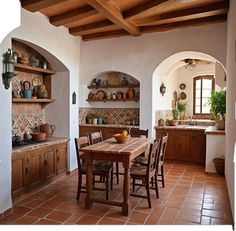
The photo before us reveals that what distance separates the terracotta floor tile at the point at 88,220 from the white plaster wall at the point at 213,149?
113 inches

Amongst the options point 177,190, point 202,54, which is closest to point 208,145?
point 177,190

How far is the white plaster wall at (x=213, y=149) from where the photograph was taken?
16.4 ft

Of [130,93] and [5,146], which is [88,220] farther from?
[130,93]

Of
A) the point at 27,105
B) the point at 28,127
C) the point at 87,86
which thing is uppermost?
the point at 87,86

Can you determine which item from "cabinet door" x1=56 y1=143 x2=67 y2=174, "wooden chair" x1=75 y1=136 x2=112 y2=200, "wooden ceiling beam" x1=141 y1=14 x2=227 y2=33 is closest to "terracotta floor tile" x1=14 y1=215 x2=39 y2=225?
"wooden chair" x1=75 y1=136 x2=112 y2=200

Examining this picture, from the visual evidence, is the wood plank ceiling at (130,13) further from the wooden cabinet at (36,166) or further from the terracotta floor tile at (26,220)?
the terracotta floor tile at (26,220)

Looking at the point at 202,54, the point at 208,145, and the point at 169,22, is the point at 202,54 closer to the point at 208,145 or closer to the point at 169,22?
the point at 169,22

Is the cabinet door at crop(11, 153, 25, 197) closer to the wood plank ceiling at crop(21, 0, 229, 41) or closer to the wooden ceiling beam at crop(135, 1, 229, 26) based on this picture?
the wood plank ceiling at crop(21, 0, 229, 41)

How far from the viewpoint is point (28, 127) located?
4801 mm

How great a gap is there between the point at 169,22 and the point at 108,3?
1566mm

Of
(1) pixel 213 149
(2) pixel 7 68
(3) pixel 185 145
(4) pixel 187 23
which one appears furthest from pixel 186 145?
(2) pixel 7 68

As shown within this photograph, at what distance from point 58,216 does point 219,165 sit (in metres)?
3.21

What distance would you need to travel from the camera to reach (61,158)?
480cm
